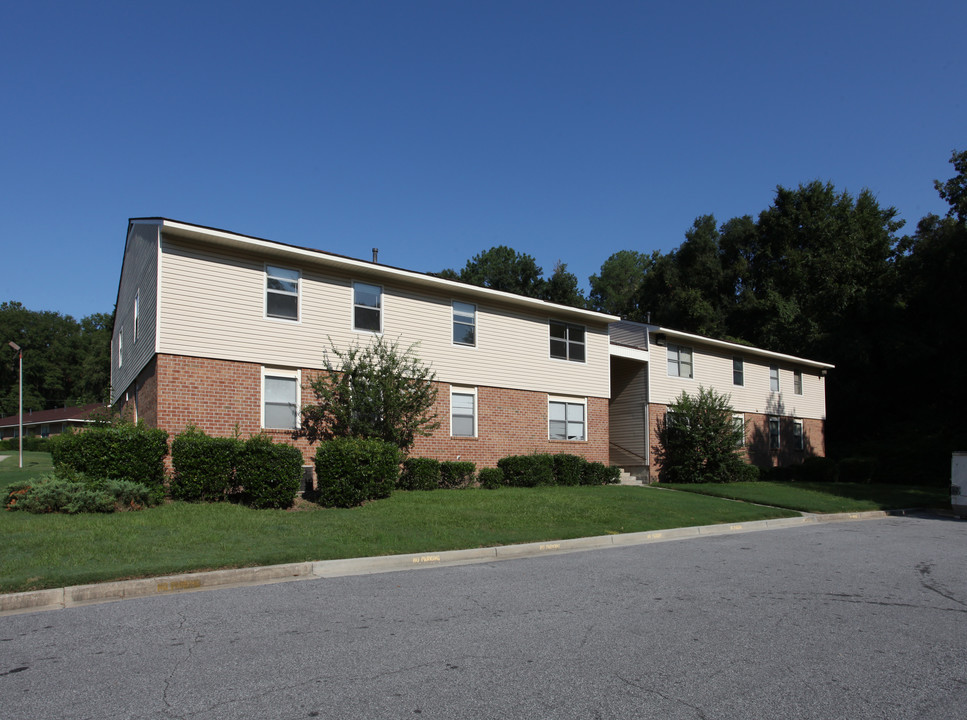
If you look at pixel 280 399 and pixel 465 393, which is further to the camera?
pixel 465 393

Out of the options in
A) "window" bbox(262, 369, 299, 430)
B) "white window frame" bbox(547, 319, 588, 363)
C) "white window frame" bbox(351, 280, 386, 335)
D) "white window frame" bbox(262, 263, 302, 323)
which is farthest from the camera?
"white window frame" bbox(547, 319, 588, 363)

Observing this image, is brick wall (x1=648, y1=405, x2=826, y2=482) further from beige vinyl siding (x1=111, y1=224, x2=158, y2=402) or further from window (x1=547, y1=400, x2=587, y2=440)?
beige vinyl siding (x1=111, y1=224, x2=158, y2=402)

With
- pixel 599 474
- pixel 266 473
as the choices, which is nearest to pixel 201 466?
pixel 266 473

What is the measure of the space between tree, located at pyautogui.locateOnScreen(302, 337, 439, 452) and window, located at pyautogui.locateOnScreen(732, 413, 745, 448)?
1319cm

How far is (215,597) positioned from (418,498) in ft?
28.6

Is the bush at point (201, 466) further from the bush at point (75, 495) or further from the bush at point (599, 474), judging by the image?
the bush at point (599, 474)

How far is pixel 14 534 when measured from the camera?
9.99m

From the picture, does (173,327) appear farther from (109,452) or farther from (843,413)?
(843,413)

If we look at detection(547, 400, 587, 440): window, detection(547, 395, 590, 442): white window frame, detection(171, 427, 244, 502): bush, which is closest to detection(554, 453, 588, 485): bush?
detection(547, 395, 590, 442): white window frame

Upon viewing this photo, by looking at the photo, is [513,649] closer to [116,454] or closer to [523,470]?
[116,454]

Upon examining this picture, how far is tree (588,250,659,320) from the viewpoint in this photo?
73.0 metres

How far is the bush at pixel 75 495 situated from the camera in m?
11.9

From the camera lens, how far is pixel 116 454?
518 inches

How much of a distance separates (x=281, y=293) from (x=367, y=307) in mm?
2436
